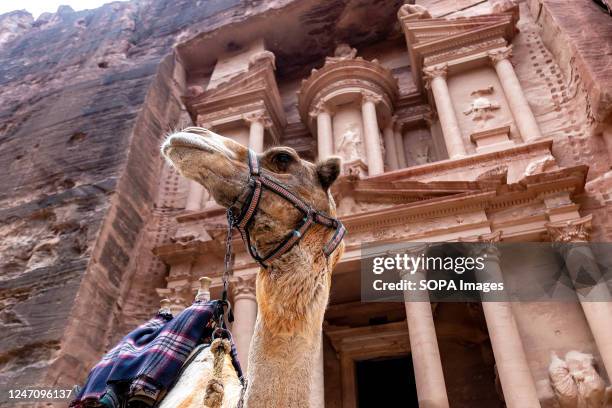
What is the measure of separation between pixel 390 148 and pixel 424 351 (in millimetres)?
7761

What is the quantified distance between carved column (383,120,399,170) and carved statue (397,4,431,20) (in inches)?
136

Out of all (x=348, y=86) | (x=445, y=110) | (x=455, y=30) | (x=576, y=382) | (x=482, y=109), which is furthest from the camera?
(x=348, y=86)

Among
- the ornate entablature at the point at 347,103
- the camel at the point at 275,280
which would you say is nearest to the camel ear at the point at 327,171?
the camel at the point at 275,280

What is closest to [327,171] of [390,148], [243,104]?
[390,148]

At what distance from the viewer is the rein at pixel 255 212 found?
8.34 feet

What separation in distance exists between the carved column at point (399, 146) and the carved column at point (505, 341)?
5.83 metres

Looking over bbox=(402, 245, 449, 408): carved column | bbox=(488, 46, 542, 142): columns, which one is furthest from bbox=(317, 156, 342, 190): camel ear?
bbox=(488, 46, 542, 142): columns

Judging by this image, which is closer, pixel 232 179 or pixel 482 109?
pixel 232 179

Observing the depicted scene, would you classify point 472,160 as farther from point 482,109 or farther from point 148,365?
point 148,365

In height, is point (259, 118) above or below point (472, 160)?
above

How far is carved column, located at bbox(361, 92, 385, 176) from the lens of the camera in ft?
42.1

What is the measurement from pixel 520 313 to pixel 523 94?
6.45 metres

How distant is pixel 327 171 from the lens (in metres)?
2.94

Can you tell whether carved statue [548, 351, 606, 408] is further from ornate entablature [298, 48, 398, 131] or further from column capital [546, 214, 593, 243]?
ornate entablature [298, 48, 398, 131]
